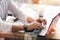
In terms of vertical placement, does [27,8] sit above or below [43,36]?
above

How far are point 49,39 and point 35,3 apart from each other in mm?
760

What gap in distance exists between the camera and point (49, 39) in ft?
2.86

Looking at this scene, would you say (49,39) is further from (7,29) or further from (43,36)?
(7,29)

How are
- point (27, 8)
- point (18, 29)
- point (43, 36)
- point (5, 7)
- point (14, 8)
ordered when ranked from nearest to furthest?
point (43, 36) < point (18, 29) < point (5, 7) < point (14, 8) < point (27, 8)

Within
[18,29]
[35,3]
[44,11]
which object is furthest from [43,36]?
[35,3]

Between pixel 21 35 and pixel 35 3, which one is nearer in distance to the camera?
pixel 21 35

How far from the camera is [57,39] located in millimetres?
890

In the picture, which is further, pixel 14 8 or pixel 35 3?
pixel 35 3

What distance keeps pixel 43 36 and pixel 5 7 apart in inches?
21.0

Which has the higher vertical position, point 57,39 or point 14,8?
point 14,8

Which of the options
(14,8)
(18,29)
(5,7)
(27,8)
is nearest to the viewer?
(18,29)

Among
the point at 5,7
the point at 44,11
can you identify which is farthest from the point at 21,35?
the point at 44,11

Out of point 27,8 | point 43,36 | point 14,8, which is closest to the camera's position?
point 43,36

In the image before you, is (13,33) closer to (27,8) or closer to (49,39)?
(49,39)
